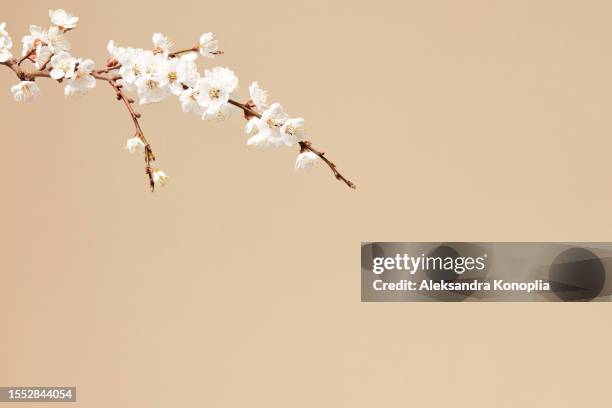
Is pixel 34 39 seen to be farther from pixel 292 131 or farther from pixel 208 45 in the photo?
pixel 292 131

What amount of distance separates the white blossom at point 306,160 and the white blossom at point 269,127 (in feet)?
0.14

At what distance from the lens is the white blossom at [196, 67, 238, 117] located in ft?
2.62

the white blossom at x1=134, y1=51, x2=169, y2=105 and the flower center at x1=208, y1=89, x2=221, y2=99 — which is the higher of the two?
the white blossom at x1=134, y1=51, x2=169, y2=105

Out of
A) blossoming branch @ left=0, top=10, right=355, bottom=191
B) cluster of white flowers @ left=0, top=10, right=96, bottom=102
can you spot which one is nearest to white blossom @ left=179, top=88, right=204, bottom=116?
blossoming branch @ left=0, top=10, right=355, bottom=191

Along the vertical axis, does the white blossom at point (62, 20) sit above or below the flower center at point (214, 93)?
above

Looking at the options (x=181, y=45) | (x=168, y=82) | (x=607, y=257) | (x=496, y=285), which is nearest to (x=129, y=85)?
(x=168, y=82)

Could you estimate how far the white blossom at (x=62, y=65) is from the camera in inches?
31.3

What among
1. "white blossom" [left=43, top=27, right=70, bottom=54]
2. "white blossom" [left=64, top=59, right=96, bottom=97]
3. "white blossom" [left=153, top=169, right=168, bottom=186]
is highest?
"white blossom" [left=43, top=27, right=70, bottom=54]

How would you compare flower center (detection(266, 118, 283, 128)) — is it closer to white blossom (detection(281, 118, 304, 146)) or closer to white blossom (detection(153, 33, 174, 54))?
white blossom (detection(281, 118, 304, 146))

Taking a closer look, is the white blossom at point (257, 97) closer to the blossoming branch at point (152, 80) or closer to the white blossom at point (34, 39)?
the blossoming branch at point (152, 80)

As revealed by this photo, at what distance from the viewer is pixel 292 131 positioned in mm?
825

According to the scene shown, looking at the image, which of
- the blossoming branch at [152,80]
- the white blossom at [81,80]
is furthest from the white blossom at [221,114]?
the white blossom at [81,80]

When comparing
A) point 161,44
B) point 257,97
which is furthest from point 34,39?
point 257,97

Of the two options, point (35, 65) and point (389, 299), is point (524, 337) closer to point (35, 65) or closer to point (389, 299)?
point (389, 299)
